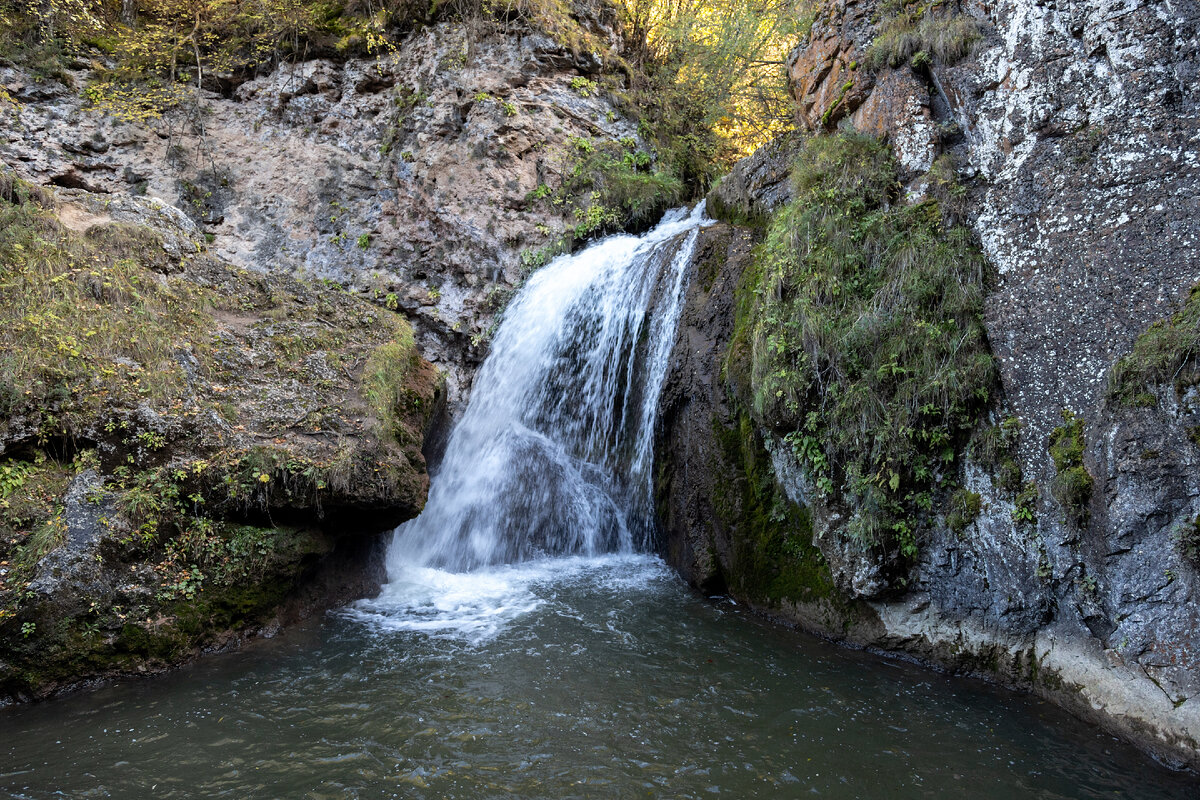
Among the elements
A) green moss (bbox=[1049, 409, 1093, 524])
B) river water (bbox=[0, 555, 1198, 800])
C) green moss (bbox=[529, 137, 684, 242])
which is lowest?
river water (bbox=[0, 555, 1198, 800])

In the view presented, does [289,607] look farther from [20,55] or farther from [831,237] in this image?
[20,55]

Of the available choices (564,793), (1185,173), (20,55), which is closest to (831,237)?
(1185,173)

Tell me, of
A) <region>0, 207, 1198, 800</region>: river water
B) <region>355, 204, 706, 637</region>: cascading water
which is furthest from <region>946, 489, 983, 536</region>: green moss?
<region>355, 204, 706, 637</region>: cascading water

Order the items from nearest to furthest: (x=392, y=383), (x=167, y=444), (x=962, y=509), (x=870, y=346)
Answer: (x=962, y=509) < (x=167, y=444) < (x=870, y=346) < (x=392, y=383)

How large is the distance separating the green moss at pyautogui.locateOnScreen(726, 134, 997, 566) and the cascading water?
198 centimetres

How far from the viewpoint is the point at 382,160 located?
40.6 feet

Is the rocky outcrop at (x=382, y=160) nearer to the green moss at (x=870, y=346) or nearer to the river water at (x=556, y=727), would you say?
the green moss at (x=870, y=346)

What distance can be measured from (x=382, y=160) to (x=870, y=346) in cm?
1014

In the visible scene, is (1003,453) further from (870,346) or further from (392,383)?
(392,383)

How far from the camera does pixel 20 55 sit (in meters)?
11.2

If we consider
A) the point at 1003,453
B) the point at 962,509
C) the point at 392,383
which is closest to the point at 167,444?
the point at 392,383

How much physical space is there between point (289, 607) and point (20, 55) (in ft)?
38.9

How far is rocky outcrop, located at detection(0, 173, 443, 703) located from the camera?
188 inches

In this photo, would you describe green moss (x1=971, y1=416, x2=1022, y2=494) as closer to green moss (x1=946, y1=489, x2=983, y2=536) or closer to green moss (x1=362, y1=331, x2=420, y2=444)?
green moss (x1=946, y1=489, x2=983, y2=536)
